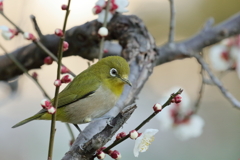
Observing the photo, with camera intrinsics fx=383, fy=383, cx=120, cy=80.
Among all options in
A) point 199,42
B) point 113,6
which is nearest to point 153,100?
point 199,42

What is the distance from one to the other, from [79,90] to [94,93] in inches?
1.8

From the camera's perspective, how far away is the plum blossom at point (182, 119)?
125 cm

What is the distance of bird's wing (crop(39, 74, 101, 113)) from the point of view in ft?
3.58

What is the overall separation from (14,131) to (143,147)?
1.55 meters

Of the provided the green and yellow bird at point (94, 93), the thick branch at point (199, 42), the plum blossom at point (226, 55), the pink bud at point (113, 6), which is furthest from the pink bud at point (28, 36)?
the plum blossom at point (226, 55)

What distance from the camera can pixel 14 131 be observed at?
7.09 feet

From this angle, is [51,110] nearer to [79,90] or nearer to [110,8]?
[79,90]

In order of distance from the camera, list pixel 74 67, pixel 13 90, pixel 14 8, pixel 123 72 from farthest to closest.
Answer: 1. pixel 74 67
2. pixel 14 8
3. pixel 13 90
4. pixel 123 72

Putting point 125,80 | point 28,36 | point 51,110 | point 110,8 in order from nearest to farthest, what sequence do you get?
point 51,110 < point 28,36 < point 125,80 < point 110,8

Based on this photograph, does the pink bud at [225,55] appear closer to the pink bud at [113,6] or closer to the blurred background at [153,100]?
the pink bud at [113,6]

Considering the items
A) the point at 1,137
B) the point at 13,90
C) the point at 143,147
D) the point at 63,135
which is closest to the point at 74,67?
the point at 63,135

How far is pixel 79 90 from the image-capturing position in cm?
111

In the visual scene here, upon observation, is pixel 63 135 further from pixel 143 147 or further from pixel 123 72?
pixel 143 147

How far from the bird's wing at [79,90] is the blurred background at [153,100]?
0.46 metres
